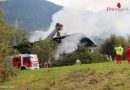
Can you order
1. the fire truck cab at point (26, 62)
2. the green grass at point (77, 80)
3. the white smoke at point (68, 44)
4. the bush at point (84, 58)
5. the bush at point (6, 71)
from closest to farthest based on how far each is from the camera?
the green grass at point (77, 80), the bush at point (6, 71), the fire truck cab at point (26, 62), the bush at point (84, 58), the white smoke at point (68, 44)

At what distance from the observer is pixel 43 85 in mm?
32031

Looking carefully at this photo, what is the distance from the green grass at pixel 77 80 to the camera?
92.9 feet

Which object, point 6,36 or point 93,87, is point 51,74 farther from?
point 93,87

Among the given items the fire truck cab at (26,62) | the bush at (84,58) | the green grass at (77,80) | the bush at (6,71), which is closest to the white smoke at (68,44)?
the bush at (84,58)

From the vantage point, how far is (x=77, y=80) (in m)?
31.3

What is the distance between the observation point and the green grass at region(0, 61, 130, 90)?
28.3 metres

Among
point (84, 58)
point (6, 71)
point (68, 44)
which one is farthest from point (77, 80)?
point (68, 44)

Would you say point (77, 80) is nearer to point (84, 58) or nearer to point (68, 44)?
point (84, 58)

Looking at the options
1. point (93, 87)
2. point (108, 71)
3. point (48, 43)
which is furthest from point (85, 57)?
point (93, 87)

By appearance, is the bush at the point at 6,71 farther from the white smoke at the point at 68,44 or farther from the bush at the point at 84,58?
the white smoke at the point at 68,44

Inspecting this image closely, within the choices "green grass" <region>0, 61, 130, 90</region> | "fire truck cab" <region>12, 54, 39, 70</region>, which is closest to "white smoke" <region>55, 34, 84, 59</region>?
"fire truck cab" <region>12, 54, 39, 70</region>

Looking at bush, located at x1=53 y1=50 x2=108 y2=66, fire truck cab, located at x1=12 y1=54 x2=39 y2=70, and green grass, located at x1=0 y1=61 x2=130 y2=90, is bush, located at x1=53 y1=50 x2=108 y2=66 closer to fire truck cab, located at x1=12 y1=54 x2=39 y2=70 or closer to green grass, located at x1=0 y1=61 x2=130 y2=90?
fire truck cab, located at x1=12 y1=54 x2=39 y2=70

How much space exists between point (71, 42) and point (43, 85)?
67.9m

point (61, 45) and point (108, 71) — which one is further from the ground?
point (61, 45)
